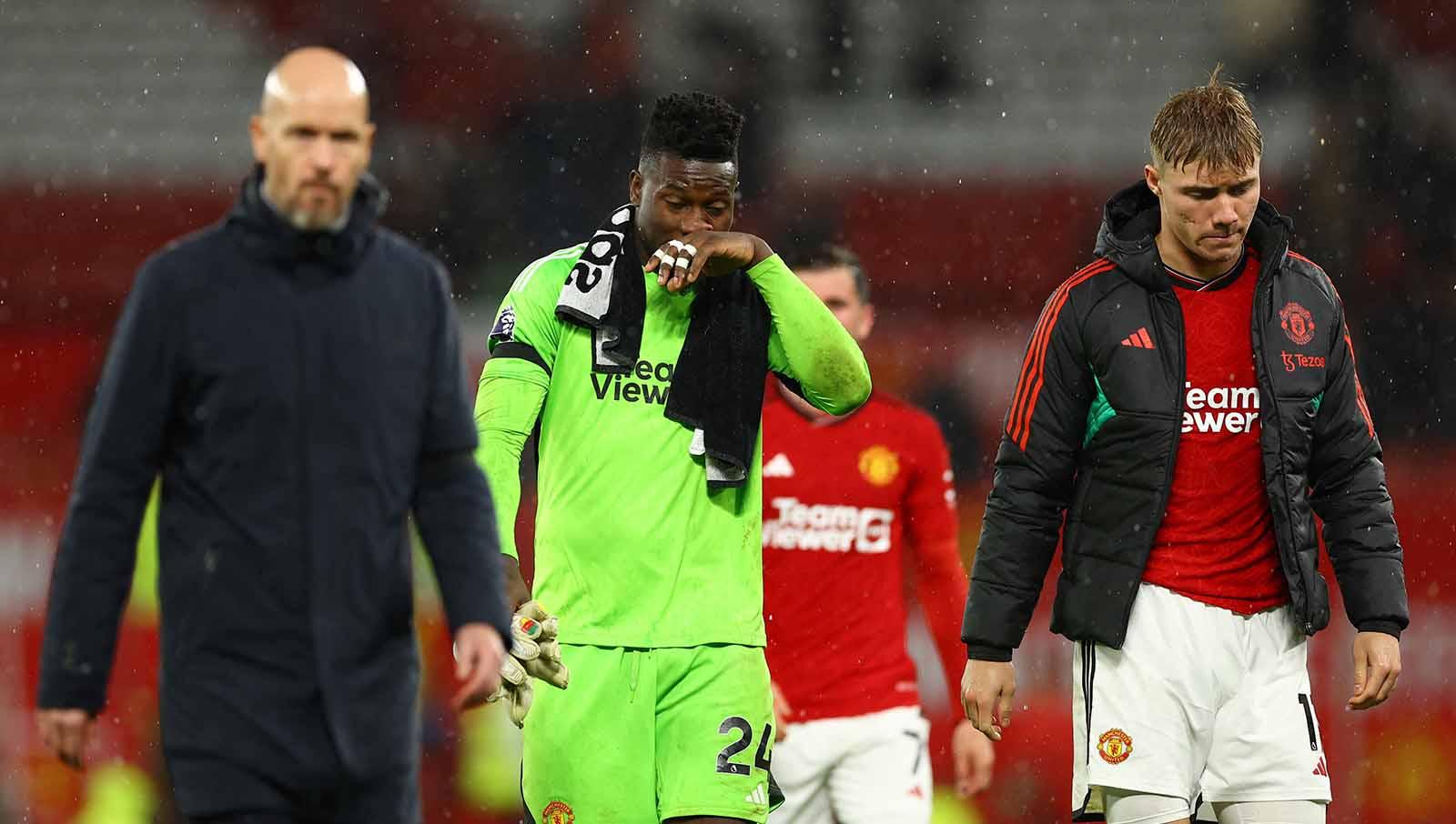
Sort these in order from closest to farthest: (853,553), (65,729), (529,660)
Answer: (65,729) < (529,660) < (853,553)

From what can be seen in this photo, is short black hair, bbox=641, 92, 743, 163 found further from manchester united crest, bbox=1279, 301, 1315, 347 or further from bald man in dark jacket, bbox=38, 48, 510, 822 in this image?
bald man in dark jacket, bbox=38, 48, 510, 822

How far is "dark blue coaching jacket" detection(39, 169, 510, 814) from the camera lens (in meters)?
3.20

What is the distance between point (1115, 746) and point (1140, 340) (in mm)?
887

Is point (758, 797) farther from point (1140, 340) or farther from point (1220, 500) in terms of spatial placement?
point (1140, 340)

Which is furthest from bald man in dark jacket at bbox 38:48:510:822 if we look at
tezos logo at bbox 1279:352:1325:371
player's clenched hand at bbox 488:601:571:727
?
tezos logo at bbox 1279:352:1325:371

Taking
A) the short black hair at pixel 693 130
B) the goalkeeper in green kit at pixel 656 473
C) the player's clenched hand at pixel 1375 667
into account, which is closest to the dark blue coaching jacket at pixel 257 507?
the goalkeeper in green kit at pixel 656 473

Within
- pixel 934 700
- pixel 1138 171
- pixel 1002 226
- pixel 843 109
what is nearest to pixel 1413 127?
pixel 1138 171

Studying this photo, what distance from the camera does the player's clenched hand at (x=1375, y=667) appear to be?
4535 millimetres

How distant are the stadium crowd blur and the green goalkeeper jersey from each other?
5412mm

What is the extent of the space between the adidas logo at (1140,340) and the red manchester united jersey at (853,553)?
2.00 meters

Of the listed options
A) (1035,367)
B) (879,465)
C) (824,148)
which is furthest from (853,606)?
(824,148)

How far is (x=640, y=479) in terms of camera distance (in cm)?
470

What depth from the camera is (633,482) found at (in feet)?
15.4

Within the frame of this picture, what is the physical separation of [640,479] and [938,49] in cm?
947
